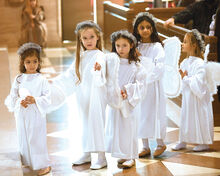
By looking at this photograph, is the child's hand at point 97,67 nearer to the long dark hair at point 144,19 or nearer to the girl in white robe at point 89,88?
the girl in white robe at point 89,88

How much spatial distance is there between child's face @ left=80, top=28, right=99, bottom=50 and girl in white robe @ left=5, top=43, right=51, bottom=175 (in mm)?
460

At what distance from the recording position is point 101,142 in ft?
15.1

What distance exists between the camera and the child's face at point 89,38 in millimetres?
4676

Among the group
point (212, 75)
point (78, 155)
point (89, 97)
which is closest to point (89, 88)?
point (89, 97)

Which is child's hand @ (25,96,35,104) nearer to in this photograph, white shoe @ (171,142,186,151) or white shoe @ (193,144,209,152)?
white shoe @ (171,142,186,151)

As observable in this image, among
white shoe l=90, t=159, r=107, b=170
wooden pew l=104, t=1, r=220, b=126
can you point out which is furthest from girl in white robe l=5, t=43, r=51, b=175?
wooden pew l=104, t=1, r=220, b=126

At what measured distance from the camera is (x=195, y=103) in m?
5.32

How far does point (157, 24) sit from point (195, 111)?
303 cm

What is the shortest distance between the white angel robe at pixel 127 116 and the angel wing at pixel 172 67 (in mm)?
897

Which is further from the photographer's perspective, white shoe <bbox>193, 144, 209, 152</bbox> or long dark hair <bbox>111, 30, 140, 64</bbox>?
white shoe <bbox>193, 144, 209, 152</bbox>

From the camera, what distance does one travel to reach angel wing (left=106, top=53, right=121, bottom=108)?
14.9 ft

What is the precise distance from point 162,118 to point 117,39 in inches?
41.7

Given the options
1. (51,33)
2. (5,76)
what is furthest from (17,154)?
(51,33)

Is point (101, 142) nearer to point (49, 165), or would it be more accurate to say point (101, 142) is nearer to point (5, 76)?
point (49, 165)
